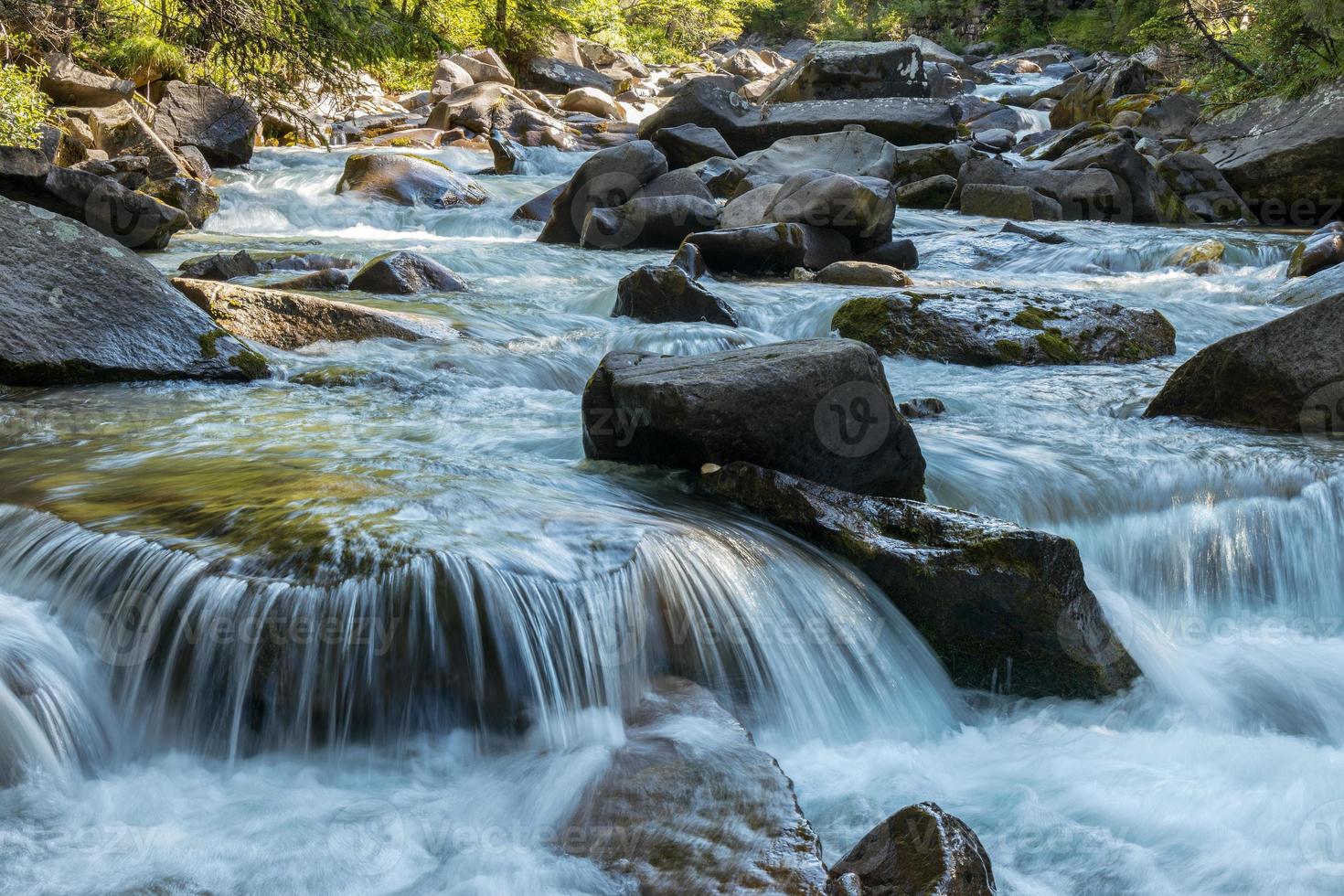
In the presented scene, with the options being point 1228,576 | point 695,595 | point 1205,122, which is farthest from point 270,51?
point 1205,122

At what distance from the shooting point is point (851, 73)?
19594 millimetres

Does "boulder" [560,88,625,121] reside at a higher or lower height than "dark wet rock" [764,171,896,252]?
higher

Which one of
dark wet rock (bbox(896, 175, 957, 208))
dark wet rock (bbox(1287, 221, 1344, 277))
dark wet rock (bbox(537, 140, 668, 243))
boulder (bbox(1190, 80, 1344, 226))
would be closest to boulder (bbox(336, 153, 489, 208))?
dark wet rock (bbox(537, 140, 668, 243))

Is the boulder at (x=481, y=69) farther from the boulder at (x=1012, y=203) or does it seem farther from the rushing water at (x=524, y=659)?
the rushing water at (x=524, y=659)

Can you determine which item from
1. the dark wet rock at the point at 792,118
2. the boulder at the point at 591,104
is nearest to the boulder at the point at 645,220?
the dark wet rock at the point at 792,118

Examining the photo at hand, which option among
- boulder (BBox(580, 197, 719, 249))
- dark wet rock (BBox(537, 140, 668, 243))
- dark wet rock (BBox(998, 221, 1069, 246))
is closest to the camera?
boulder (BBox(580, 197, 719, 249))

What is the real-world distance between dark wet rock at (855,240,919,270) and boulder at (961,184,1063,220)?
4.06m

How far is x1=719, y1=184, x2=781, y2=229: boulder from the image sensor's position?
1157 centimetres

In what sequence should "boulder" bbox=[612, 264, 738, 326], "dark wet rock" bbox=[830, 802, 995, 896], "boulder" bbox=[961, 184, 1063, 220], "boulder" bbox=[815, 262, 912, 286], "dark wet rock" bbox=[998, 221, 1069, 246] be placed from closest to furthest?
"dark wet rock" bbox=[830, 802, 995, 896], "boulder" bbox=[612, 264, 738, 326], "boulder" bbox=[815, 262, 912, 286], "dark wet rock" bbox=[998, 221, 1069, 246], "boulder" bbox=[961, 184, 1063, 220]

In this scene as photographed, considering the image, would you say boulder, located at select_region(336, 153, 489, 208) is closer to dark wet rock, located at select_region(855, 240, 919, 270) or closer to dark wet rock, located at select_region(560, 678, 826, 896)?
dark wet rock, located at select_region(855, 240, 919, 270)

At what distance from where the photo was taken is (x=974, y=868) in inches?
94.1

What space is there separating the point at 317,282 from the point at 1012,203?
982 cm

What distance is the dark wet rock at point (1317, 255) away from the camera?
400 inches

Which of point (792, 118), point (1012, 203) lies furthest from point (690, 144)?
point (1012, 203)
